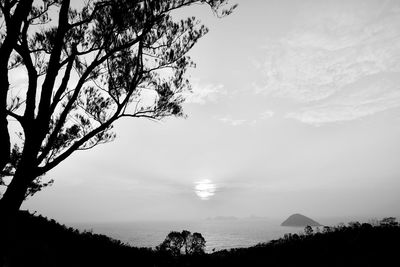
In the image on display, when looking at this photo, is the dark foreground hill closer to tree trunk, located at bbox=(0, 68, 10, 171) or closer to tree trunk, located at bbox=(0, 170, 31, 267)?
tree trunk, located at bbox=(0, 170, 31, 267)

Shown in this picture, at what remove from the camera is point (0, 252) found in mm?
5168

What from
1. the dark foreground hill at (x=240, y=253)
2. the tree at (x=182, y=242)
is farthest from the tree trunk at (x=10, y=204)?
the tree at (x=182, y=242)

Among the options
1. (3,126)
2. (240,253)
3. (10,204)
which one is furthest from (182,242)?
(3,126)

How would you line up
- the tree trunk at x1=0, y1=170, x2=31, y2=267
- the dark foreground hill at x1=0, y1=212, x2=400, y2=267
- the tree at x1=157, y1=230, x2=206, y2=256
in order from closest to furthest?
1. the tree trunk at x1=0, y1=170, x2=31, y2=267
2. the dark foreground hill at x1=0, y1=212, x2=400, y2=267
3. the tree at x1=157, y1=230, x2=206, y2=256

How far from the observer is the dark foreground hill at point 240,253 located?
6.94 meters

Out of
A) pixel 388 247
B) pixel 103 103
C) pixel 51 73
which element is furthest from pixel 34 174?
pixel 388 247

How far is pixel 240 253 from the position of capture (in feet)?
35.8

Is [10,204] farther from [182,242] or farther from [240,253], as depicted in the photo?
[182,242]

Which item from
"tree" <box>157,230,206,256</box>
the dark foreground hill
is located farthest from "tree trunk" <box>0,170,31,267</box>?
"tree" <box>157,230,206,256</box>

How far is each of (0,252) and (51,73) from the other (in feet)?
12.7

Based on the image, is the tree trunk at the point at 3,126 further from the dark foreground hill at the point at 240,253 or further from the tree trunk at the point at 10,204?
the dark foreground hill at the point at 240,253

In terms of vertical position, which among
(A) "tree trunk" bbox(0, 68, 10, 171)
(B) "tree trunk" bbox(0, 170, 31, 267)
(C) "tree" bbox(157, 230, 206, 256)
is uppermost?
(A) "tree trunk" bbox(0, 68, 10, 171)

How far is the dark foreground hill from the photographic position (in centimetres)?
694

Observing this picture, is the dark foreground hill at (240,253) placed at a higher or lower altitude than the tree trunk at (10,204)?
lower
